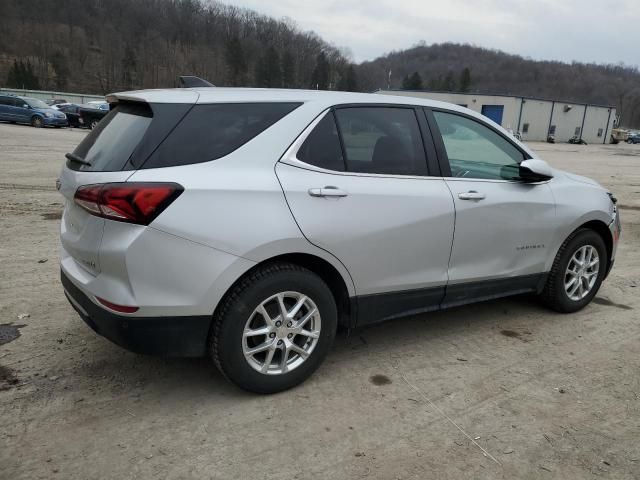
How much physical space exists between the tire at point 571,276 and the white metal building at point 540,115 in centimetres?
5605

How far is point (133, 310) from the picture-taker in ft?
8.90

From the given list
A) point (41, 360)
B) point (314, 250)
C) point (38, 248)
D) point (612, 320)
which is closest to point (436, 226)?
point (314, 250)

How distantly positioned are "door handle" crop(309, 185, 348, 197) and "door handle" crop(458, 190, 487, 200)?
97 centimetres

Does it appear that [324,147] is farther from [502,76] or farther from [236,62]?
[502,76]

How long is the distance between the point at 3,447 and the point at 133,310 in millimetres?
912

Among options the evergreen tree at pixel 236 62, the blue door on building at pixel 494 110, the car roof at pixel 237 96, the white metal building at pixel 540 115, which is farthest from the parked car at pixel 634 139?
the car roof at pixel 237 96

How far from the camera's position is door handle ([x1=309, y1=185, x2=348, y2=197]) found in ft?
10.0

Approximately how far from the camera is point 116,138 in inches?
118

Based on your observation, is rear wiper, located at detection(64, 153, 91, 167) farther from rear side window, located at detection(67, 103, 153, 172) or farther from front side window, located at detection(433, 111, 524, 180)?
front side window, located at detection(433, 111, 524, 180)

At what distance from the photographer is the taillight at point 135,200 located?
2.64 m

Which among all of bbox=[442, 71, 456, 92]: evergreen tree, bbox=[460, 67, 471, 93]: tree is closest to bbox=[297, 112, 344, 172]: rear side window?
bbox=[460, 67, 471, 93]: tree

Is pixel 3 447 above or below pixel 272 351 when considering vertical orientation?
below

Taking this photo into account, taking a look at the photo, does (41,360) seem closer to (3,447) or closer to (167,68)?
(3,447)

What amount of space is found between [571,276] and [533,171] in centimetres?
121
